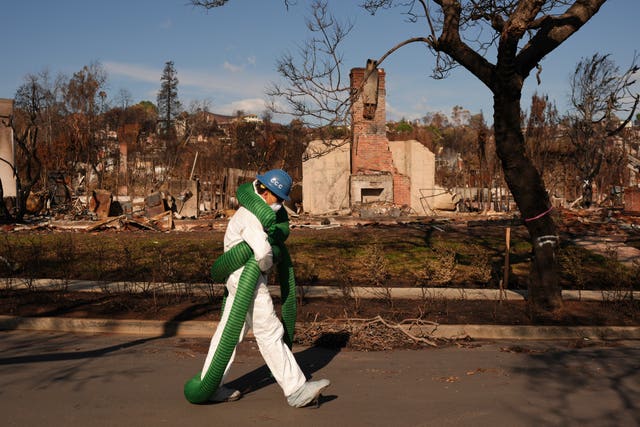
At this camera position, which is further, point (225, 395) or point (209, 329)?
point (209, 329)

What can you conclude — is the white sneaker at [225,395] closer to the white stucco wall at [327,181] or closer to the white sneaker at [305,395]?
the white sneaker at [305,395]

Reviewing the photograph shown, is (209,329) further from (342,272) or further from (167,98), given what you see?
(167,98)

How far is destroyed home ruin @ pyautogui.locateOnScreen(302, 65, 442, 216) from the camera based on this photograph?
30.2 m

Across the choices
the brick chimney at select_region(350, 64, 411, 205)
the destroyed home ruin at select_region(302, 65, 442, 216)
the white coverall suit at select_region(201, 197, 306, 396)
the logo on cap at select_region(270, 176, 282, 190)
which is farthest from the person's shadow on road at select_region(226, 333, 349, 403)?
the brick chimney at select_region(350, 64, 411, 205)

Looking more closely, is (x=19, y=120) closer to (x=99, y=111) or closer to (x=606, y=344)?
(x=99, y=111)

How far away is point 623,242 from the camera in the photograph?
1747 centimetres

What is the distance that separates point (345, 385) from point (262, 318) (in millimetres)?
1382

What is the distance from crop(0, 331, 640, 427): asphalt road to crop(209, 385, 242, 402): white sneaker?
2.6 inches

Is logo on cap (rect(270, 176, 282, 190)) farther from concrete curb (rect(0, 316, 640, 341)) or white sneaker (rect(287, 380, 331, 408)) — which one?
concrete curb (rect(0, 316, 640, 341))

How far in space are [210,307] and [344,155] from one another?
22269mm

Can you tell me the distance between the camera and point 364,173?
30.6m

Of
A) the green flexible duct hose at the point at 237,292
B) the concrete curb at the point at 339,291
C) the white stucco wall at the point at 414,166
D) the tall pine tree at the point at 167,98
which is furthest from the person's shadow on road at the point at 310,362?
the tall pine tree at the point at 167,98

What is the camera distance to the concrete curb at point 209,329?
8.93 meters

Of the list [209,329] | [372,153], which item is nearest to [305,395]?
[209,329]
